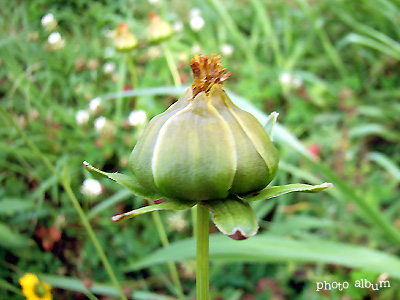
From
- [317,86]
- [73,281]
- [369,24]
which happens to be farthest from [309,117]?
[73,281]

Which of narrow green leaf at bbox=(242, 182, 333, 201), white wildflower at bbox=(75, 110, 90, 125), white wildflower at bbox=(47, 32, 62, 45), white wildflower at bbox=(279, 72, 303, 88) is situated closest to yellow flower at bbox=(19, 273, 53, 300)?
narrow green leaf at bbox=(242, 182, 333, 201)

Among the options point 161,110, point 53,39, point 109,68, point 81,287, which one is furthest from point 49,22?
point 81,287

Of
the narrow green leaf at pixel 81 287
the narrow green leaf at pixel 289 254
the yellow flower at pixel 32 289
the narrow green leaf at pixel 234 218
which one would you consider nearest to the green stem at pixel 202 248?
the narrow green leaf at pixel 234 218

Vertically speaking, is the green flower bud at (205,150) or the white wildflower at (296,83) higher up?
the green flower bud at (205,150)

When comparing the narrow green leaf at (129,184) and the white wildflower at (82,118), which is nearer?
the narrow green leaf at (129,184)

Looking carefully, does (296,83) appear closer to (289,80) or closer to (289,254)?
(289,80)

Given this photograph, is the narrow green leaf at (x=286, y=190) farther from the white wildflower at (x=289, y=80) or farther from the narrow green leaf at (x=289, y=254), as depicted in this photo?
the white wildflower at (x=289, y=80)

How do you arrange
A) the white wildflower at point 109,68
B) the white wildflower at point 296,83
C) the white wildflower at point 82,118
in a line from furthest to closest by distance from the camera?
the white wildflower at point 296,83, the white wildflower at point 109,68, the white wildflower at point 82,118

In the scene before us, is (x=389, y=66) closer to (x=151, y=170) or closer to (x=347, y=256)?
(x=347, y=256)

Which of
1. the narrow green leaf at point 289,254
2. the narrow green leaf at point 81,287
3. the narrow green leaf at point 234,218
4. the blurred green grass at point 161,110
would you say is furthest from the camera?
the blurred green grass at point 161,110
